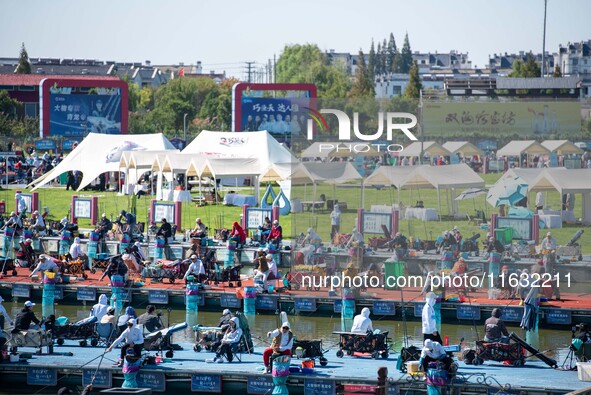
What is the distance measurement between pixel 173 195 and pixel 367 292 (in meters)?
24.5

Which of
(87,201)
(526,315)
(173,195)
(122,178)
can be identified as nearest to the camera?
(526,315)

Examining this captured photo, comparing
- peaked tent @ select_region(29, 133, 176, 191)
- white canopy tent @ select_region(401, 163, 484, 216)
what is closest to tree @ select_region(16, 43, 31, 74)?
peaked tent @ select_region(29, 133, 176, 191)

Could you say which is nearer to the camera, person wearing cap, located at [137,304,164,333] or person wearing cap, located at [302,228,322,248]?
person wearing cap, located at [137,304,164,333]

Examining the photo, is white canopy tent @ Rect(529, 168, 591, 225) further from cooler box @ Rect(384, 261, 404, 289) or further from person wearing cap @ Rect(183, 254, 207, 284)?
person wearing cap @ Rect(183, 254, 207, 284)

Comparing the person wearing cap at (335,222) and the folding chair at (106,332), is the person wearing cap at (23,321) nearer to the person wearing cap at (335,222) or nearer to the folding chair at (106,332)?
the folding chair at (106,332)

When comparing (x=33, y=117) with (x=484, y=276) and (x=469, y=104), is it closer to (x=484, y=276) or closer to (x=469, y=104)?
(x=469, y=104)

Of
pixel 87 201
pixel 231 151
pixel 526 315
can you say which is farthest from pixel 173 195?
pixel 526 315

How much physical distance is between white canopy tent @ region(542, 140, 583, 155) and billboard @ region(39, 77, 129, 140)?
43.0 metres

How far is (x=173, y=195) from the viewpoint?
55812 mm

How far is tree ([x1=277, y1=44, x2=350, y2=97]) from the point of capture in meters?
140

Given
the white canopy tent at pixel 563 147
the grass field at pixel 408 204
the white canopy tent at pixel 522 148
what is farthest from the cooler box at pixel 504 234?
the white canopy tent at pixel 522 148

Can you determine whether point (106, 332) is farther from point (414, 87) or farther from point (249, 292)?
point (414, 87)

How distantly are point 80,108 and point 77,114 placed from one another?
50cm

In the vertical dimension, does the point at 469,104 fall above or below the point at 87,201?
above
